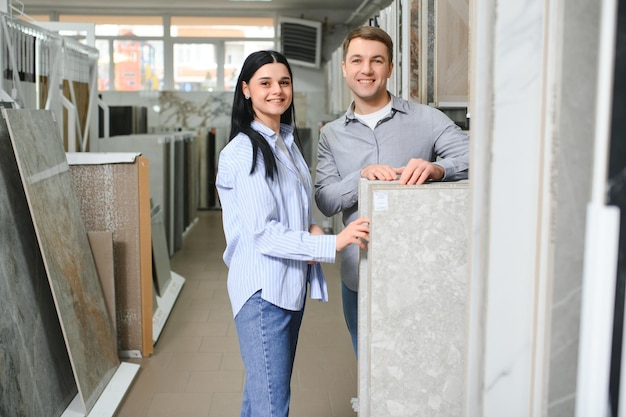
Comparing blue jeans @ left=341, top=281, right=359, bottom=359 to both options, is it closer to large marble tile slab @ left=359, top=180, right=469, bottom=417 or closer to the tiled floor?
large marble tile slab @ left=359, top=180, right=469, bottom=417

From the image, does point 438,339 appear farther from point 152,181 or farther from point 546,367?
point 152,181

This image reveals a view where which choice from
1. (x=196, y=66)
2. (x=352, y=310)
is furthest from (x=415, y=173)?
(x=196, y=66)

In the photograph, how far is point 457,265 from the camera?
1742 millimetres

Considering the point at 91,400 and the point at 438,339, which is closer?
the point at 438,339

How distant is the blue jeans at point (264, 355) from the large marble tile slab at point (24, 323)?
1112 mm

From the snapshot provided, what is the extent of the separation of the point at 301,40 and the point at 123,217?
9530 millimetres

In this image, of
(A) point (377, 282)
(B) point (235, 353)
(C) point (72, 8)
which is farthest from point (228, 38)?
(A) point (377, 282)

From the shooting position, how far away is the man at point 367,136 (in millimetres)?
2326

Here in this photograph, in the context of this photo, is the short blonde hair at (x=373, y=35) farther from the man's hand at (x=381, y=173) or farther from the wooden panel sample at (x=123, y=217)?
the wooden panel sample at (x=123, y=217)

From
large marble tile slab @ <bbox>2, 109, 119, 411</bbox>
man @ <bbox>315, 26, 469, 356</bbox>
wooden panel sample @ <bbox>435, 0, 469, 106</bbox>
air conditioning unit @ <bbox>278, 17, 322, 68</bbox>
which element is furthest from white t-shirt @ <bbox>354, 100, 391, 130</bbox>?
air conditioning unit @ <bbox>278, 17, 322, 68</bbox>

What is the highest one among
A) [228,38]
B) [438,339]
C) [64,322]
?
[228,38]

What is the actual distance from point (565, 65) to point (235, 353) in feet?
11.4

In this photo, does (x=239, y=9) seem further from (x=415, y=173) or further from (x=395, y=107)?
(x=415, y=173)

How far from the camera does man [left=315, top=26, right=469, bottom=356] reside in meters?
2.33
